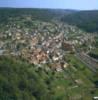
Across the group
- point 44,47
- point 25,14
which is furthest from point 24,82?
point 25,14

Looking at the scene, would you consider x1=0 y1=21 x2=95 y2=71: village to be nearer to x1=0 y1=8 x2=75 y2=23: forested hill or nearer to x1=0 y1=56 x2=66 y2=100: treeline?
x1=0 y1=56 x2=66 y2=100: treeline

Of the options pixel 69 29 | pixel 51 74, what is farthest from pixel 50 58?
pixel 69 29

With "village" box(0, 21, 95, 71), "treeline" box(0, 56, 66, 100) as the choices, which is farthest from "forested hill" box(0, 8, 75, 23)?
"treeline" box(0, 56, 66, 100)

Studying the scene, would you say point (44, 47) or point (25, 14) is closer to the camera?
point (44, 47)

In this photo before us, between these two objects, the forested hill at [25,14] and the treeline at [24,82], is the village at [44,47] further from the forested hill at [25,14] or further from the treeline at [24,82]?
the forested hill at [25,14]

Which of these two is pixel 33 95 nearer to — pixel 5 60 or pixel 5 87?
pixel 5 87

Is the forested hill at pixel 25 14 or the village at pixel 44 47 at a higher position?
the village at pixel 44 47

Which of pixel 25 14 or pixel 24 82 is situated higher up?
pixel 24 82

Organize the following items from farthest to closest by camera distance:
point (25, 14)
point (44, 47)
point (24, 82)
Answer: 1. point (25, 14)
2. point (44, 47)
3. point (24, 82)

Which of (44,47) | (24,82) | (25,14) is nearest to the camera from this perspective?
(24,82)

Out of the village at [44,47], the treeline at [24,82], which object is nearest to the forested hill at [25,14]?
the village at [44,47]

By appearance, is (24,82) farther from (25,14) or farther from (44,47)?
(25,14)
